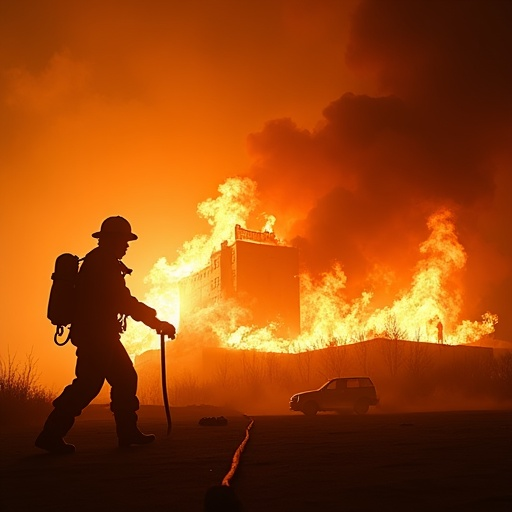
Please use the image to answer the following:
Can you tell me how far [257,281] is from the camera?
215 feet

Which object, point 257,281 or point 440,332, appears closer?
point 440,332

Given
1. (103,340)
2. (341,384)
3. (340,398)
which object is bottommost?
(340,398)

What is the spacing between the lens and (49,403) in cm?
2123

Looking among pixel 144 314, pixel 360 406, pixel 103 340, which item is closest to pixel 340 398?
pixel 360 406

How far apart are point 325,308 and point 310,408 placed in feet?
141

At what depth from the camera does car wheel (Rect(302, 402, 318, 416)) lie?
2655cm

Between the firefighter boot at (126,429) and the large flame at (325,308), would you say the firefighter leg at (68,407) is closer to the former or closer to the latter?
the firefighter boot at (126,429)

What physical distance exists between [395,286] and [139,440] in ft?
212

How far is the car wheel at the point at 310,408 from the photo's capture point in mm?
26547

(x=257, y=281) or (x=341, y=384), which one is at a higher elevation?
(x=257, y=281)

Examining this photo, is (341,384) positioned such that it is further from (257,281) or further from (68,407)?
(257,281)

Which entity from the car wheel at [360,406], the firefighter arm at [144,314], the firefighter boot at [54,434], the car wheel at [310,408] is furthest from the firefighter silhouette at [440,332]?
the firefighter boot at [54,434]

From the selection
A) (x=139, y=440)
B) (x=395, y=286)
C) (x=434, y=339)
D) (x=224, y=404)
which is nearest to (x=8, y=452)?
(x=139, y=440)

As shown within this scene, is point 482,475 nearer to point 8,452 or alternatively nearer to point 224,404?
point 8,452
